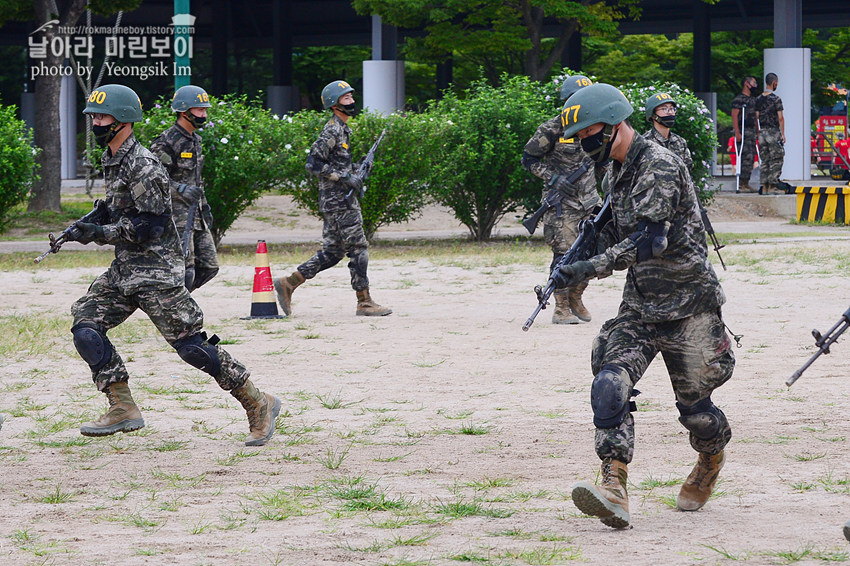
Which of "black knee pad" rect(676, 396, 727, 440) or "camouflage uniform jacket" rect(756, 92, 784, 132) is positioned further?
"camouflage uniform jacket" rect(756, 92, 784, 132)

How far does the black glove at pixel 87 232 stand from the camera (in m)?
6.28

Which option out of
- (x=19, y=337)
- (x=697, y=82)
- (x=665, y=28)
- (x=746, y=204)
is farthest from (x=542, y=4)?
(x=19, y=337)

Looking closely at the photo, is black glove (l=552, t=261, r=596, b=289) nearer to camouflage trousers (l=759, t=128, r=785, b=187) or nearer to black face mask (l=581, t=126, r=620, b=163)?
black face mask (l=581, t=126, r=620, b=163)

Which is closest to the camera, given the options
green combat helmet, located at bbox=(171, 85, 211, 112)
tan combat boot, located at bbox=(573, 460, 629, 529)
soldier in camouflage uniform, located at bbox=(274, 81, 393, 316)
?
tan combat boot, located at bbox=(573, 460, 629, 529)

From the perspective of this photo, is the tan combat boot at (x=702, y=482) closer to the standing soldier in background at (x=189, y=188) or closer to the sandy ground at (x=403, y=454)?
the sandy ground at (x=403, y=454)

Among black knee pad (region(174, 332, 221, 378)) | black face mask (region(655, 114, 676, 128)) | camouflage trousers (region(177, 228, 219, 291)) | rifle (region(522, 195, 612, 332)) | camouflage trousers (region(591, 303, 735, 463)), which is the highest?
black face mask (region(655, 114, 676, 128))

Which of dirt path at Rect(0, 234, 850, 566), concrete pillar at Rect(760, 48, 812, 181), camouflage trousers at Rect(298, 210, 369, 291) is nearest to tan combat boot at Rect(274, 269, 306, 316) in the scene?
camouflage trousers at Rect(298, 210, 369, 291)

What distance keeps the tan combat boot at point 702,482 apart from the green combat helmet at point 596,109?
1425 millimetres

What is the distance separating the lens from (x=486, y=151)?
18312 millimetres

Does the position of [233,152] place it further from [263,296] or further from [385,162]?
[263,296]

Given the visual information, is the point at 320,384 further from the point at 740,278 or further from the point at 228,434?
the point at 740,278

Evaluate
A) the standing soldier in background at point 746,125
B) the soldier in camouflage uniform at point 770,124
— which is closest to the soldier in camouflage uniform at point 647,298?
the soldier in camouflage uniform at point 770,124

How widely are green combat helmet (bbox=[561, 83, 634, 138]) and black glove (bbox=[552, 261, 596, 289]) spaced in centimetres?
53

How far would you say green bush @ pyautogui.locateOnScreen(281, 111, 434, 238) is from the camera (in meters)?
18.1
